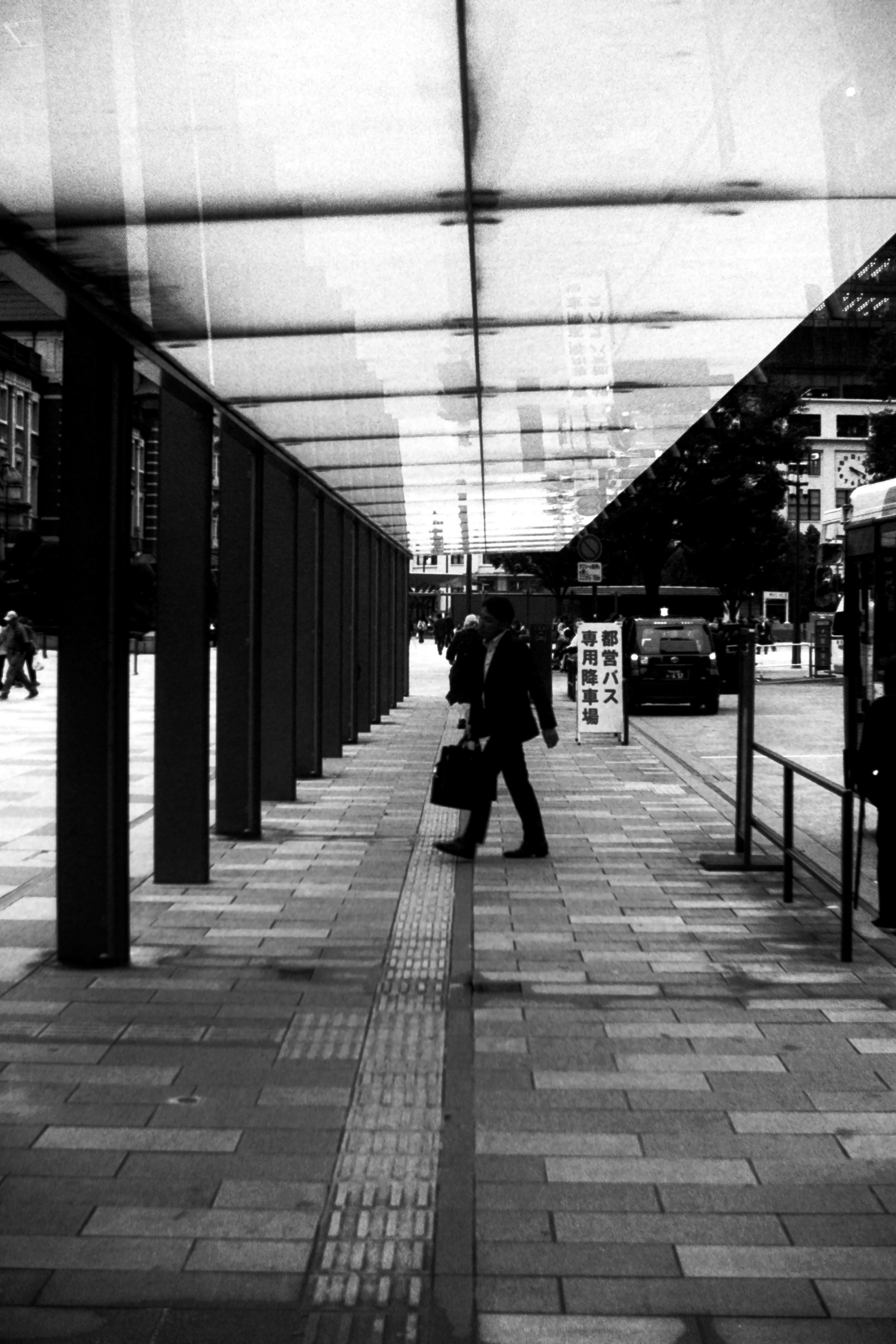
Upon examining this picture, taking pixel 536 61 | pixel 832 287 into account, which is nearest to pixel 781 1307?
pixel 536 61

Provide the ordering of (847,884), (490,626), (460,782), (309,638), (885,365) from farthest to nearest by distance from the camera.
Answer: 1. (885,365)
2. (309,638)
3. (490,626)
4. (460,782)
5. (847,884)

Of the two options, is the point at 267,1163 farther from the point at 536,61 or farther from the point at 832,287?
the point at 832,287

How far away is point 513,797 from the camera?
951cm

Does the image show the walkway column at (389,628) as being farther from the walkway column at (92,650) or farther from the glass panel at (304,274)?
the walkway column at (92,650)

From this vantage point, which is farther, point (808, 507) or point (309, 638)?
point (808, 507)

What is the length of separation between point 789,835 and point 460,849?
2190 mm

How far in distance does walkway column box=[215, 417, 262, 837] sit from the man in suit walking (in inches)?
54.7

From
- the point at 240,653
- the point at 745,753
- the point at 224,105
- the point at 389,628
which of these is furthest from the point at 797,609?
the point at 224,105

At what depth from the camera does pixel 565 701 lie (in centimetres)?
2812

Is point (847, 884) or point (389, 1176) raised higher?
point (847, 884)

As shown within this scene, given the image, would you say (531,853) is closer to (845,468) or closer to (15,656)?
(15,656)

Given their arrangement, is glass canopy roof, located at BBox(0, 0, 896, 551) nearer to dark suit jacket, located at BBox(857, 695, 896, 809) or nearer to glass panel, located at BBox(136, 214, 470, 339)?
glass panel, located at BBox(136, 214, 470, 339)

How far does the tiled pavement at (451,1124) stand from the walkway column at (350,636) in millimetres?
9945

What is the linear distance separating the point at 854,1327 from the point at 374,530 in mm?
18840
